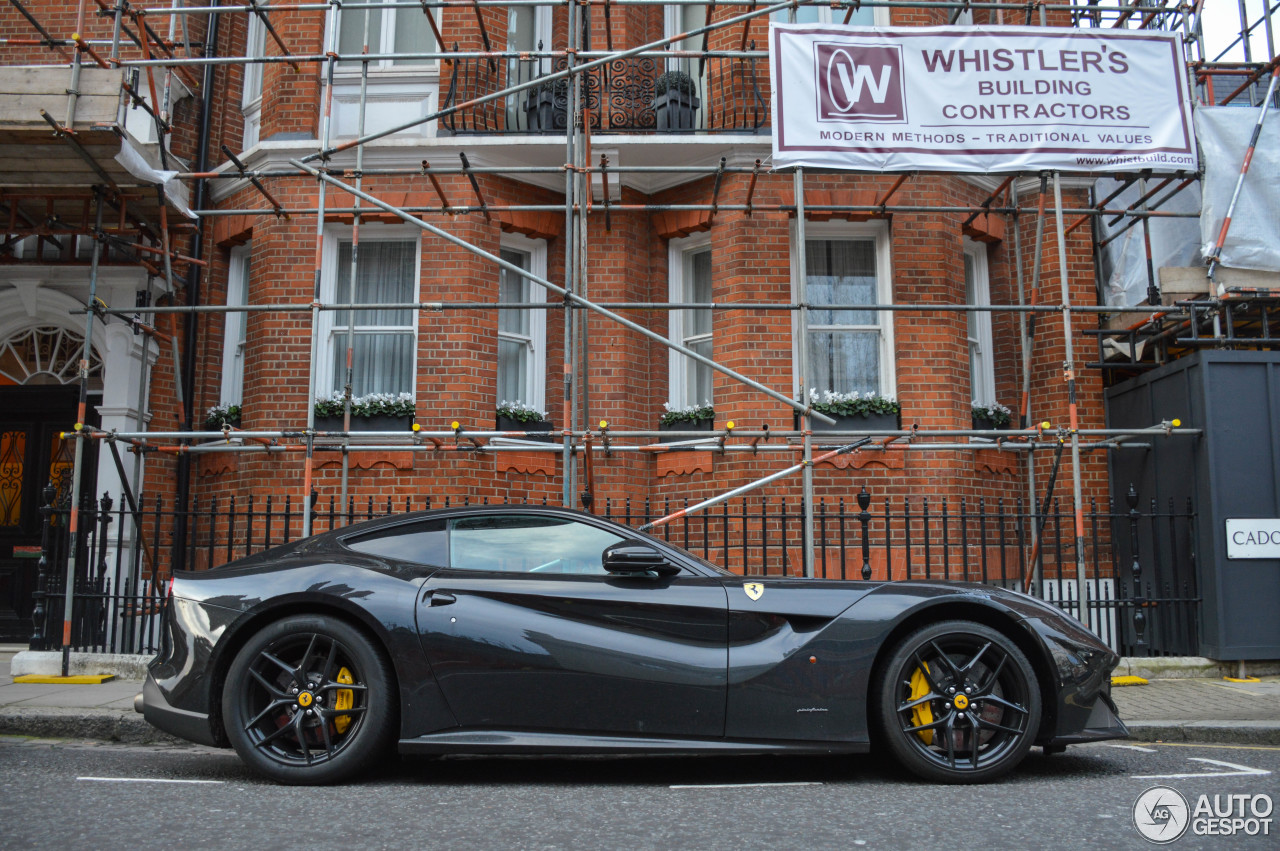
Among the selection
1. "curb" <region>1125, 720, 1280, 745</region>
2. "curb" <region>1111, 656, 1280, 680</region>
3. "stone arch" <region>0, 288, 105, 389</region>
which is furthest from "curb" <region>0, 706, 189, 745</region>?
"curb" <region>1111, 656, 1280, 680</region>

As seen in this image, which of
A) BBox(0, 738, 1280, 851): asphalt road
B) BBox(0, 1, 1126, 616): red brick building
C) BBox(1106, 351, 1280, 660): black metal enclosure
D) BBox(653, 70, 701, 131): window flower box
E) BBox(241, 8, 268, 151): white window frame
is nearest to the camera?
BBox(0, 738, 1280, 851): asphalt road

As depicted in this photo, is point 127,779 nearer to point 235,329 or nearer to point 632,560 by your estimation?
point 632,560

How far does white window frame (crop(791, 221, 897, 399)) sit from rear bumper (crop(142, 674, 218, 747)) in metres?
6.31

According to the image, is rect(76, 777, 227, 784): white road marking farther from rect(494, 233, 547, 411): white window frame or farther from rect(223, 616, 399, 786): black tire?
rect(494, 233, 547, 411): white window frame

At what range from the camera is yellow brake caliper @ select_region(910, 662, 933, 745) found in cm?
448

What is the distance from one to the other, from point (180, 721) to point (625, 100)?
7.47m

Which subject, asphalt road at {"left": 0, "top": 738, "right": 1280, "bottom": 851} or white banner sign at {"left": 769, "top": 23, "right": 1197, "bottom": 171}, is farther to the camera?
white banner sign at {"left": 769, "top": 23, "right": 1197, "bottom": 171}

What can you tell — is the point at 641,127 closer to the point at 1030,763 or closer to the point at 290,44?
the point at 290,44

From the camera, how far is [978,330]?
416 inches

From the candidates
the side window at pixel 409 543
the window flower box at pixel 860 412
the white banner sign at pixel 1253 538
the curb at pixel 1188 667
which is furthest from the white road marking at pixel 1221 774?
the window flower box at pixel 860 412

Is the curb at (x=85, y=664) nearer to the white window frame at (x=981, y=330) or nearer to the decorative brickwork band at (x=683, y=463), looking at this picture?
the decorative brickwork band at (x=683, y=463)

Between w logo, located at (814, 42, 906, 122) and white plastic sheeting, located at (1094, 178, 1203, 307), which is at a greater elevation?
w logo, located at (814, 42, 906, 122)

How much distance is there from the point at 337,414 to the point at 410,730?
5717mm

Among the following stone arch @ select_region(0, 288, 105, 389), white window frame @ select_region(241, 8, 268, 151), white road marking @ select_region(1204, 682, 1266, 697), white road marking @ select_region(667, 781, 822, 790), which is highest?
white window frame @ select_region(241, 8, 268, 151)
